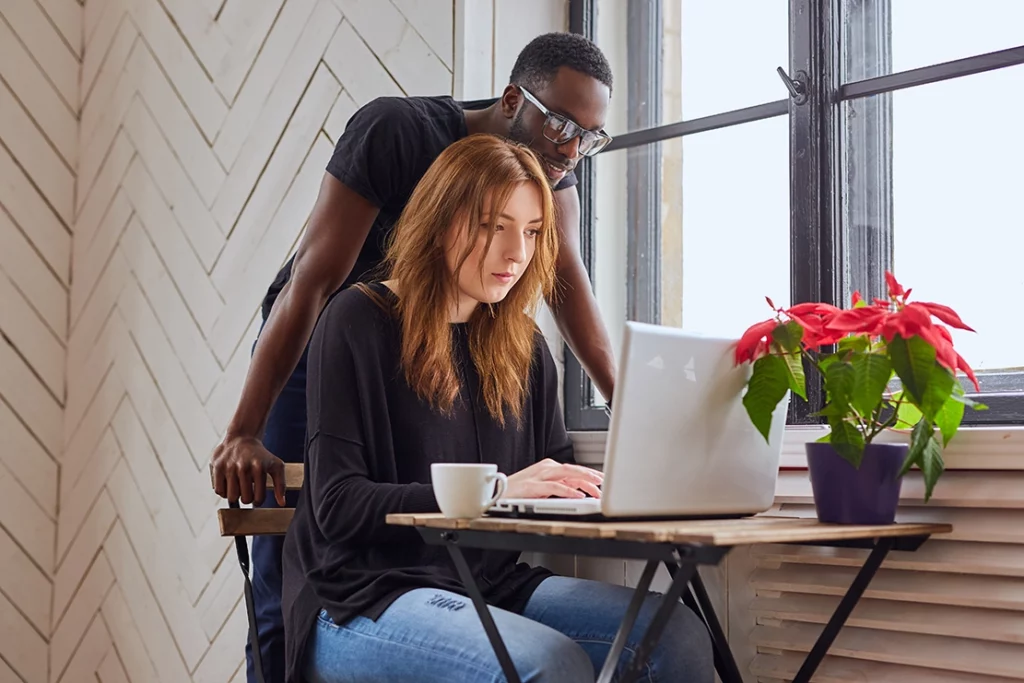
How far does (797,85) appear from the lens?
192cm

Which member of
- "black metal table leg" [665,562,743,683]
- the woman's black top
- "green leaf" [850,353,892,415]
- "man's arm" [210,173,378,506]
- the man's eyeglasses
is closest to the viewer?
"green leaf" [850,353,892,415]

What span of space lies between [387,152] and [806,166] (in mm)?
703

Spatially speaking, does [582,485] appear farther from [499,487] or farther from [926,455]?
[926,455]

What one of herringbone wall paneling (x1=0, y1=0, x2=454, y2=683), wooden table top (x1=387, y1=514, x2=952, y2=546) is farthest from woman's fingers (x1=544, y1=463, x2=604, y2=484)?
herringbone wall paneling (x1=0, y1=0, x2=454, y2=683)

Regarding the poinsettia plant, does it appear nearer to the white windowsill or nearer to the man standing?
the white windowsill

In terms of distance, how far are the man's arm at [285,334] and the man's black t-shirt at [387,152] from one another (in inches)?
1.3

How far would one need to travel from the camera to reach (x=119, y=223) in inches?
118

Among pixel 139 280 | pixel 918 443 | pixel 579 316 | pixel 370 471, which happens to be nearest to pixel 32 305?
pixel 139 280

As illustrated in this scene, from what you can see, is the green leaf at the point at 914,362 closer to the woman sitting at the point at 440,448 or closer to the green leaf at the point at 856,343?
the green leaf at the point at 856,343

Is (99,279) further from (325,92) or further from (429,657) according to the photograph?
(429,657)

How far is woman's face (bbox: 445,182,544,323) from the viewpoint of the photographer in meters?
1.62

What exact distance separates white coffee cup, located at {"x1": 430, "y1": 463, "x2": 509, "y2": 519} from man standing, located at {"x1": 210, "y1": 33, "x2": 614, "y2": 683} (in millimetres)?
507

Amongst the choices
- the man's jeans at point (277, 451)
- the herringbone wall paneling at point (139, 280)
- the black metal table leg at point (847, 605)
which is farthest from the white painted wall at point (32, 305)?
the black metal table leg at point (847, 605)

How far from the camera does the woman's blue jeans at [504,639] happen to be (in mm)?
1313
